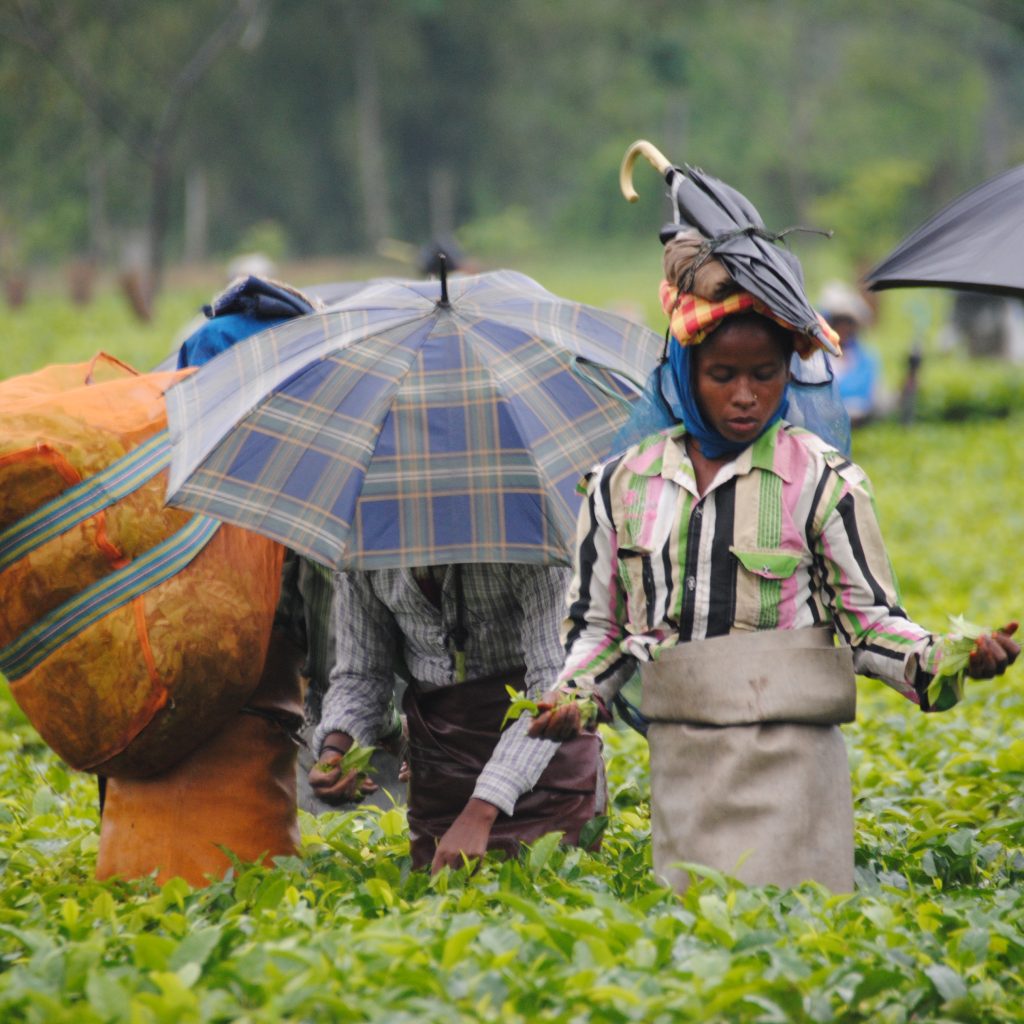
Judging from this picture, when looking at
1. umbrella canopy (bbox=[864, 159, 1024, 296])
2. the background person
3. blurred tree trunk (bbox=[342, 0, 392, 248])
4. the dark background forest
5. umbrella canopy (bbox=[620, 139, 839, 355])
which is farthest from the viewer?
blurred tree trunk (bbox=[342, 0, 392, 248])

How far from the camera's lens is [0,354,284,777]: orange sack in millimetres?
3381

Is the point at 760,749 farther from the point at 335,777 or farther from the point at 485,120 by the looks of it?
the point at 485,120

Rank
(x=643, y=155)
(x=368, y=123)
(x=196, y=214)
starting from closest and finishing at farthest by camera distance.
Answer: (x=643, y=155) < (x=368, y=123) < (x=196, y=214)

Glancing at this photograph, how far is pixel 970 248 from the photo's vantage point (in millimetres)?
3965

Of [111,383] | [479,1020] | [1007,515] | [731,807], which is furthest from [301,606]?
[1007,515]

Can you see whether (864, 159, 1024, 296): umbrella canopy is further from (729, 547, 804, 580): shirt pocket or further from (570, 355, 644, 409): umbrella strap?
(729, 547, 804, 580): shirt pocket

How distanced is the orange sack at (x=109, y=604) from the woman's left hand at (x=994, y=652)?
1.49 meters

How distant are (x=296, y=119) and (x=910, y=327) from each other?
22.3m

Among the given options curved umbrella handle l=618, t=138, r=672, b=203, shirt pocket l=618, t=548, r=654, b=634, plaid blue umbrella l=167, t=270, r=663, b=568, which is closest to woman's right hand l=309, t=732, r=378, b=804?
plaid blue umbrella l=167, t=270, r=663, b=568

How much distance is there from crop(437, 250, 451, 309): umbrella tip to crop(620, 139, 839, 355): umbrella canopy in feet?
1.44

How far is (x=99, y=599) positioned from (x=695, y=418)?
1.28m

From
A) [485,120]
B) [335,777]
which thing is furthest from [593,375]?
[485,120]

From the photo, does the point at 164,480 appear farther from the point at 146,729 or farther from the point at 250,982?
the point at 250,982

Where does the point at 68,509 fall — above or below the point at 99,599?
above
